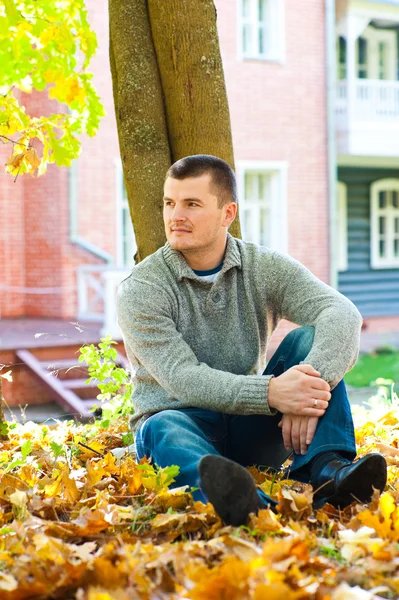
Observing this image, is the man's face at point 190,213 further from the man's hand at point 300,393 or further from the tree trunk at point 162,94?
the tree trunk at point 162,94

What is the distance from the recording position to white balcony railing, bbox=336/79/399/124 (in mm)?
14266

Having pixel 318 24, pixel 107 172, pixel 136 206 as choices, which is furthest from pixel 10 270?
pixel 136 206

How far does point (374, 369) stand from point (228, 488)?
405 inches

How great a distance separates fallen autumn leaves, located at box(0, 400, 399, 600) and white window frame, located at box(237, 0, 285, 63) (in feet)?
37.3

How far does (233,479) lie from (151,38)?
8.08 feet

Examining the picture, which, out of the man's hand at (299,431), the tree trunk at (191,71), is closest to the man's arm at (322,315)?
the man's hand at (299,431)

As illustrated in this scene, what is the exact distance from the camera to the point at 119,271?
1152 cm

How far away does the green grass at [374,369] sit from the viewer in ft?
36.5

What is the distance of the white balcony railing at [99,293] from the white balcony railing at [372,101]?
532 centimetres

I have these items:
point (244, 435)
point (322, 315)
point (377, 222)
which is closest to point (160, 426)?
point (244, 435)

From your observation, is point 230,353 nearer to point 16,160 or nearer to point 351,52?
point 16,160

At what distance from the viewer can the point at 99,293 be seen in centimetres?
1188

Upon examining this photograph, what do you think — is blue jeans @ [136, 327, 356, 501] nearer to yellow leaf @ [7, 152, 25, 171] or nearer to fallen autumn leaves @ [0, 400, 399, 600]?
fallen autumn leaves @ [0, 400, 399, 600]

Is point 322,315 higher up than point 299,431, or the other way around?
point 322,315
